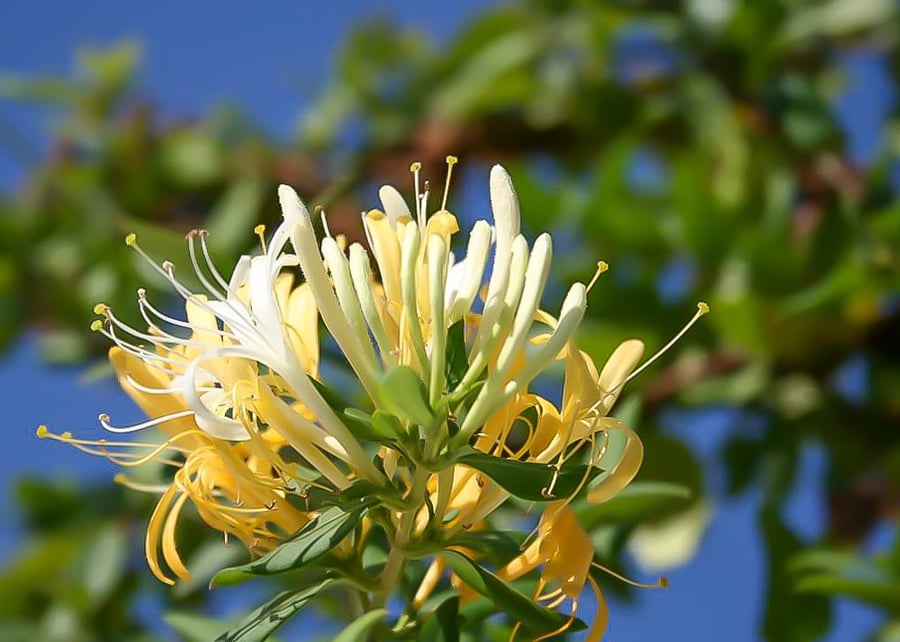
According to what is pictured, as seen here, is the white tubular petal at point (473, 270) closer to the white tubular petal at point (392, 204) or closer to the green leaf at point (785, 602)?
the white tubular petal at point (392, 204)

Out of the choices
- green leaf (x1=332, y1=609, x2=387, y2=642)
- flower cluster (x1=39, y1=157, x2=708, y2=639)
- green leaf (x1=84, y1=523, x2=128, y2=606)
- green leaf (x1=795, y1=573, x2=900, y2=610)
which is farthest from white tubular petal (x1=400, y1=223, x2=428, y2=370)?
green leaf (x1=84, y1=523, x2=128, y2=606)

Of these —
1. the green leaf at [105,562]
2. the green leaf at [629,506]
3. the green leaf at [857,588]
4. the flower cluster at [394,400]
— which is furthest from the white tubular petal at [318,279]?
the green leaf at [105,562]

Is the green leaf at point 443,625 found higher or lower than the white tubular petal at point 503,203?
lower

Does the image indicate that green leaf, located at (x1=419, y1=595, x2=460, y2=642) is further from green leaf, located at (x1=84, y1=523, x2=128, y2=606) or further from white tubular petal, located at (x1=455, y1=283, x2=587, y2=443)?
green leaf, located at (x1=84, y1=523, x2=128, y2=606)

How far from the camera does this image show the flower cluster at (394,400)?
47 cm

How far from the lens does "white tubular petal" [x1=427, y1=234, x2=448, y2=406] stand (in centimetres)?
48

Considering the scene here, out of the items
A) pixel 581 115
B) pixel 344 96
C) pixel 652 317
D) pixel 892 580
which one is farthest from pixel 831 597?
pixel 344 96

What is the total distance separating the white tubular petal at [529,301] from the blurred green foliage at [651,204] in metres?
0.45

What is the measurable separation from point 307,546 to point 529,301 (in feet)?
0.44

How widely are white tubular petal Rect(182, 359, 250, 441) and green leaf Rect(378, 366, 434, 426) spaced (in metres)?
0.06

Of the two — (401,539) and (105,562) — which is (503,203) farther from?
(105,562)

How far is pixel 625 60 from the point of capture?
4.82 ft

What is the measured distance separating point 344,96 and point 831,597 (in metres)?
1.08

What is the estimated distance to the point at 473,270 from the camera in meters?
0.51
